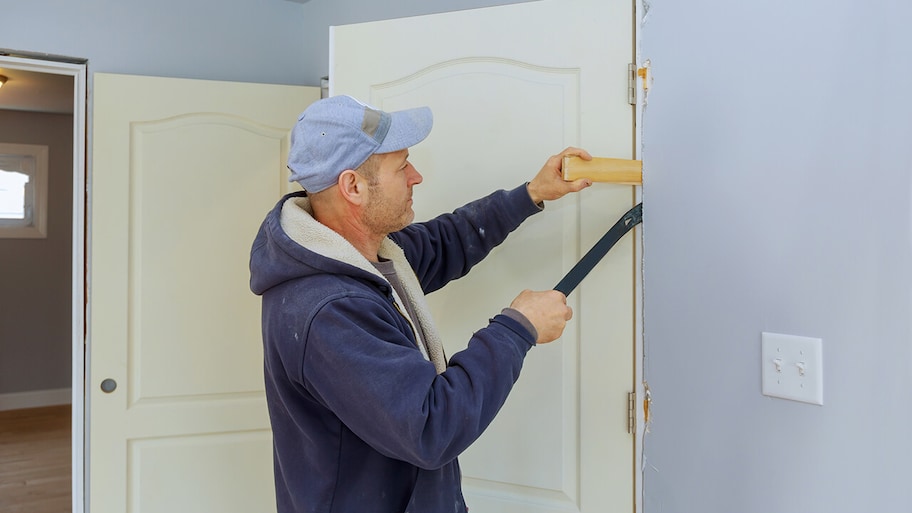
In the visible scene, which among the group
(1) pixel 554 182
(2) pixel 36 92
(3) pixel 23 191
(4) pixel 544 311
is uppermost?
(2) pixel 36 92

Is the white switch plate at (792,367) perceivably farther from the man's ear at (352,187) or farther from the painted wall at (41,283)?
the painted wall at (41,283)

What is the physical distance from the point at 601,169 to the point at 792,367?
1.63 feet

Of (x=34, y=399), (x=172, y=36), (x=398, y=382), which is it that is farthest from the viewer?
(x=34, y=399)

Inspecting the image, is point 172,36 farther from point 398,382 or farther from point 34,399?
point 34,399

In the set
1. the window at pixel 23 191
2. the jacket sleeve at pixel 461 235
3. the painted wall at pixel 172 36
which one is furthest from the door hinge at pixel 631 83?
the window at pixel 23 191

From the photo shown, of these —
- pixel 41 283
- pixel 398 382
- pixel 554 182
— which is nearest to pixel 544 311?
pixel 398 382

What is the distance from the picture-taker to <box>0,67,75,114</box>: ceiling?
447 centimetres

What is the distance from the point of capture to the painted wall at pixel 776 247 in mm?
1074

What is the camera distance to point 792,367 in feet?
3.91

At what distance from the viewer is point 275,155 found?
2773mm

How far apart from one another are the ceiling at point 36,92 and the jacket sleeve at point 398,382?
381 cm

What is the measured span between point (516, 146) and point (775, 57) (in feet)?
1.90

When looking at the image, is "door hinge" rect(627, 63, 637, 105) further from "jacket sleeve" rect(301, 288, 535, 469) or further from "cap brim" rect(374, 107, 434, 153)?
"jacket sleeve" rect(301, 288, 535, 469)

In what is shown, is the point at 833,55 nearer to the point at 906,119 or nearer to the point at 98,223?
the point at 906,119
